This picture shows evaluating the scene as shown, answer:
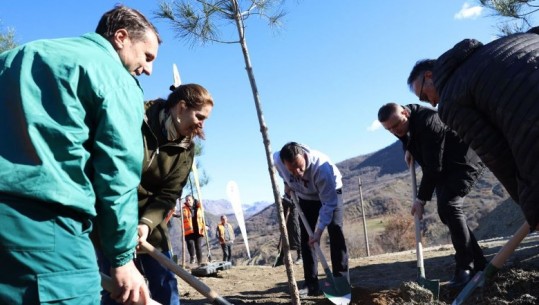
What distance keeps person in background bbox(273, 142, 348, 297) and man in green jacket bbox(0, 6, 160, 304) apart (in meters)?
3.01

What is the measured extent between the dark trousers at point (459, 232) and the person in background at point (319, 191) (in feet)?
3.03

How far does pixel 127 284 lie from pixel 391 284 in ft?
13.1

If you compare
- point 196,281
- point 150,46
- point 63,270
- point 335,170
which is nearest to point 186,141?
point 196,281

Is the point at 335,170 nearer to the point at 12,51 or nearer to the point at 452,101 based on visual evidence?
the point at 452,101

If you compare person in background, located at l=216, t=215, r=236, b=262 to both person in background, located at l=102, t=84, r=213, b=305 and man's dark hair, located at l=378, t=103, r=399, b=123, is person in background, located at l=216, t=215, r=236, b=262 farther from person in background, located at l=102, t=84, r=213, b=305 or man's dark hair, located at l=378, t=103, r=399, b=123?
person in background, located at l=102, t=84, r=213, b=305

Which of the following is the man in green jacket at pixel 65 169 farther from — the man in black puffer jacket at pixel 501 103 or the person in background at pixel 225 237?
the person in background at pixel 225 237

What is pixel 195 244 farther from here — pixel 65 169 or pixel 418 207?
pixel 65 169

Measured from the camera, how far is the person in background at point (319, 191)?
4559 millimetres

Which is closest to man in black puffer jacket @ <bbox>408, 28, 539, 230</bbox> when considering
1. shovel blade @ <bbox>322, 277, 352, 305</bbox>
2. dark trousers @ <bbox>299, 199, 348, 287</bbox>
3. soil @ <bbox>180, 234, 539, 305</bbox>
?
soil @ <bbox>180, 234, 539, 305</bbox>

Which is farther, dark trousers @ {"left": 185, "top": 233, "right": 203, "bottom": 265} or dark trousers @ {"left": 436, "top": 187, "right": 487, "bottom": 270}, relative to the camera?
dark trousers @ {"left": 185, "top": 233, "right": 203, "bottom": 265}

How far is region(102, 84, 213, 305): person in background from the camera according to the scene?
286 centimetres

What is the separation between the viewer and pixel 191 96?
9.35 feet

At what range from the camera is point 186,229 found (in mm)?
11242

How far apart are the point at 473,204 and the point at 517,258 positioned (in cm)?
3395
